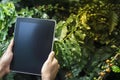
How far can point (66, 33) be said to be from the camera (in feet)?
7.27

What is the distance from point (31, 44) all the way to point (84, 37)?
0.56 m

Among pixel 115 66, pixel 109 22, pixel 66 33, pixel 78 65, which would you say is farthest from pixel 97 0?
pixel 115 66

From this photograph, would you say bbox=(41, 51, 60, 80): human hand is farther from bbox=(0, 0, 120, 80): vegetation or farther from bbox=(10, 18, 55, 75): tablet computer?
bbox=(0, 0, 120, 80): vegetation

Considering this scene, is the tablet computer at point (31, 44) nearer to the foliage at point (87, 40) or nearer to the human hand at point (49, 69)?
the human hand at point (49, 69)

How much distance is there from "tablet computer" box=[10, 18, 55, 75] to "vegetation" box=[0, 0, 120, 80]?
13.6 inches

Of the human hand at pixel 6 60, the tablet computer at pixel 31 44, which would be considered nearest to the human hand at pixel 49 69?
the tablet computer at pixel 31 44

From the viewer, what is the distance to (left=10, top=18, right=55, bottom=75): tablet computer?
1731 mm

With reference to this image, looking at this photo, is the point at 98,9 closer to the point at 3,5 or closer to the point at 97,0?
the point at 97,0

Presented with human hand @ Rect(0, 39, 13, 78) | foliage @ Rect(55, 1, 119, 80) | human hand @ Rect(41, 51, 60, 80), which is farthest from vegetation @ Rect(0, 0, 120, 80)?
human hand @ Rect(41, 51, 60, 80)

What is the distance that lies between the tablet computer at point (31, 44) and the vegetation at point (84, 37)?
344 millimetres

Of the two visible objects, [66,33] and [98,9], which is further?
[98,9]

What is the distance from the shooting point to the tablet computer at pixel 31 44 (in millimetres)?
1731

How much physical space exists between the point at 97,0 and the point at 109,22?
0.25 metres

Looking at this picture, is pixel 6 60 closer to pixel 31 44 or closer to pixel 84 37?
pixel 31 44
